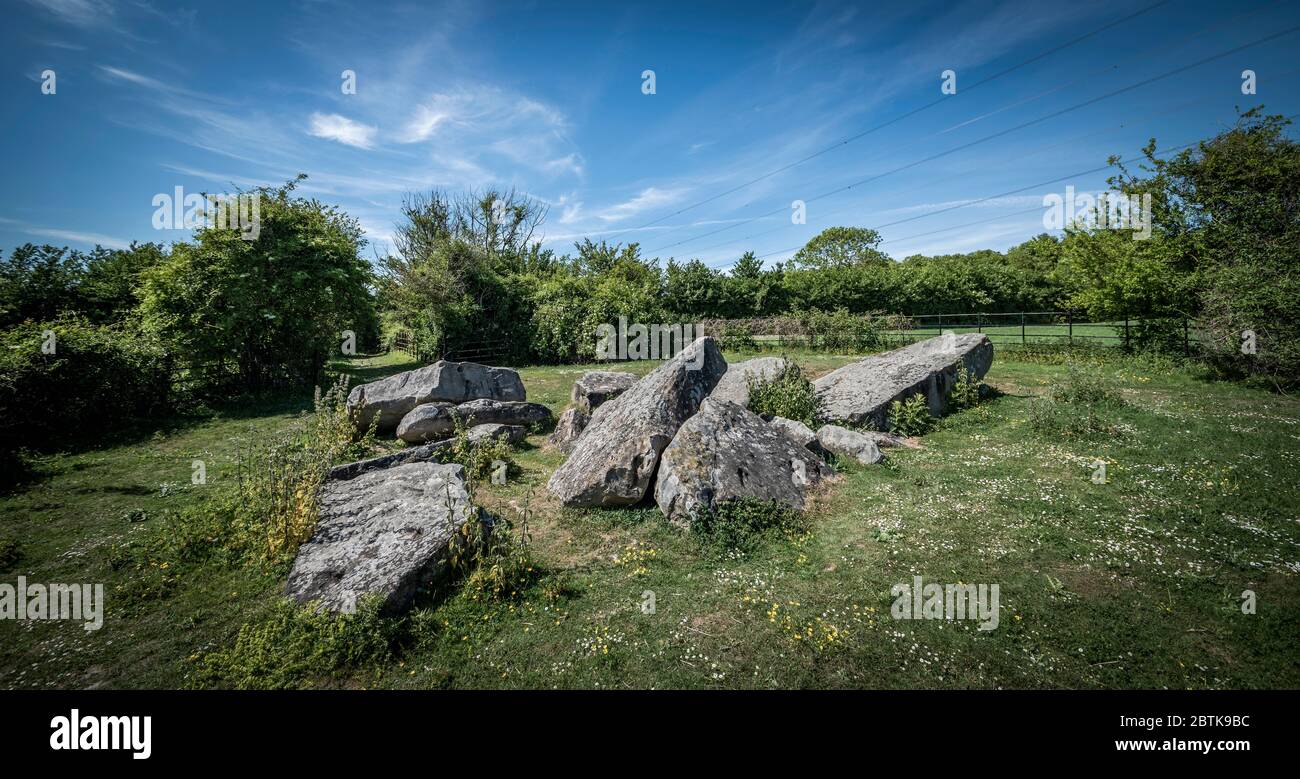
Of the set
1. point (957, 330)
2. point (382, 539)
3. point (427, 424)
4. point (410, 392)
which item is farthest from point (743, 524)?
point (957, 330)

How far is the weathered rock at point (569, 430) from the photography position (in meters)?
10.6

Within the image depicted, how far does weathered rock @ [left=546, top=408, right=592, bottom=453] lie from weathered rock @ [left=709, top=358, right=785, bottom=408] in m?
3.35

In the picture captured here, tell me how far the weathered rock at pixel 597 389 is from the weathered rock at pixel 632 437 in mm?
2445

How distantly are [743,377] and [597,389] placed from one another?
407 centimetres

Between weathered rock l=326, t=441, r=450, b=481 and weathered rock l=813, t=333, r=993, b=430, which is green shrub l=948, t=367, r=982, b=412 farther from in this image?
weathered rock l=326, t=441, r=450, b=481

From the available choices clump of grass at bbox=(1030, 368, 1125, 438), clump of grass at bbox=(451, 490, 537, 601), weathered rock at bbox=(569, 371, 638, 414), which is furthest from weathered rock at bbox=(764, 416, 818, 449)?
clump of grass at bbox=(451, 490, 537, 601)

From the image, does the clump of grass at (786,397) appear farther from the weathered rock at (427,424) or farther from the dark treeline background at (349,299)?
the dark treeline background at (349,299)

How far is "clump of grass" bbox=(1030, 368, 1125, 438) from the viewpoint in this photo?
31.4 ft

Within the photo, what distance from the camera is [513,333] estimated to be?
26.2 metres

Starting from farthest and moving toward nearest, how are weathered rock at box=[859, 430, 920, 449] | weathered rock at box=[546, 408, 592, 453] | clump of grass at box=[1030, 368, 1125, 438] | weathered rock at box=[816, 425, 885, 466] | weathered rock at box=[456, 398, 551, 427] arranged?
weathered rock at box=[456, 398, 551, 427] < weathered rock at box=[546, 408, 592, 453] < weathered rock at box=[859, 430, 920, 449] < clump of grass at box=[1030, 368, 1125, 438] < weathered rock at box=[816, 425, 885, 466]

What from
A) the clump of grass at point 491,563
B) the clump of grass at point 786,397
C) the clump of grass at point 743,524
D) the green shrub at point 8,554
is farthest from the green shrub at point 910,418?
the green shrub at point 8,554

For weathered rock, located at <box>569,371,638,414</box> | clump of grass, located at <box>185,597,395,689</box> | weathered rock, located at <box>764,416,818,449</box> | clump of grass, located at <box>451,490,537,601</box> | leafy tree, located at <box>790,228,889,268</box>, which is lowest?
clump of grass, located at <box>185,597,395,689</box>
